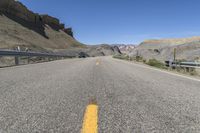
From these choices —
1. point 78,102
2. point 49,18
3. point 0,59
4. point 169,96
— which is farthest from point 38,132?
point 49,18

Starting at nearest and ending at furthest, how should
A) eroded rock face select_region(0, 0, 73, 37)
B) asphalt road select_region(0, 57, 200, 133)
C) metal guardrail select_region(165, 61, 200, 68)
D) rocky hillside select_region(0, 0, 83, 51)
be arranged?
asphalt road select_region(0, 57, 200, 133), metal guardrail select_region(165, 61, 200, 68), rocky hillside select_region(0, 0, 83, 51), eroded rock face select_region(0, 0, 73, 37)

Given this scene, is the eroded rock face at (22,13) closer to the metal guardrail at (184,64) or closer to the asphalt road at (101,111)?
the metal guardrail at (184,64)

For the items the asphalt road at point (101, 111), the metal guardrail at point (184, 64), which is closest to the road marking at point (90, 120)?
the asphalt road at point (101, 111)

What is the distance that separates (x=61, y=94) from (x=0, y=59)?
15.4 metres

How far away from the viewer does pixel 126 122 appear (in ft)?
11.6

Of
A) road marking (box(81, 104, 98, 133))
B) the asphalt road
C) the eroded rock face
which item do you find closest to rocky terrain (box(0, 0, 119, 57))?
the eroded rock face

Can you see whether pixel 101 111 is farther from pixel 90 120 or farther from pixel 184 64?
pixel 184 64

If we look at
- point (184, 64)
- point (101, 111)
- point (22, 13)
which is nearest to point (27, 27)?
point (22, 13)

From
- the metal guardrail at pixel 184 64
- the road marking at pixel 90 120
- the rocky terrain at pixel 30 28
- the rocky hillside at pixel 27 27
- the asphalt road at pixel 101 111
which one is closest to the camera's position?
the road marking at pixel 90 120

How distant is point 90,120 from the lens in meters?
3.56

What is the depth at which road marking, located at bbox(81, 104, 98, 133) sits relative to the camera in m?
3.18

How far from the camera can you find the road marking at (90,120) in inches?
125

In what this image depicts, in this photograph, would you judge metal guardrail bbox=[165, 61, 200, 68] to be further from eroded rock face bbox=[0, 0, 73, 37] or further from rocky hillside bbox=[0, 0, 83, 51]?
eroded rock face bbox=[0, 0, 73, 37]

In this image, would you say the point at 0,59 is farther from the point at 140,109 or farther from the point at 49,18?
the point at 49,18
